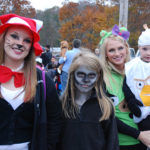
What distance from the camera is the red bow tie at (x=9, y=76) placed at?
176cm

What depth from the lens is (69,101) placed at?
203 centimetres

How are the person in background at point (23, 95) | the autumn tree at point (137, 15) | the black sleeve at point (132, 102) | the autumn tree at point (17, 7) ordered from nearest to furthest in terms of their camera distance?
1. the person in background at point (23, 95)
2. the black sleeve at point (132, 102)
3. the autumn tree at point (17, 7)
4. the autumn tree at point (137, 15)

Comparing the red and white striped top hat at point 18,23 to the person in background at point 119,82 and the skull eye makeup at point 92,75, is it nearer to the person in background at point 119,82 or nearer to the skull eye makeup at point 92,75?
the skull eye makeup at point 92,75

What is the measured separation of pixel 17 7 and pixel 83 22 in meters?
7.74

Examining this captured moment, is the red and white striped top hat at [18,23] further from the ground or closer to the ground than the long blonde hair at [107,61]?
further from the ground

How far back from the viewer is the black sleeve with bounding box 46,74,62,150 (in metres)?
1.89

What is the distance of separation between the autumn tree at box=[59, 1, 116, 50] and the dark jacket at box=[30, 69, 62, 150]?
15.5 metres

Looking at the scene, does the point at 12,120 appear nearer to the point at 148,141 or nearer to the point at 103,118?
the point at 103,118

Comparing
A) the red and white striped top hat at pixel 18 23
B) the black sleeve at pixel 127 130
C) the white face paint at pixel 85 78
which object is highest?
the red and white striped top hat at pixel 18 23

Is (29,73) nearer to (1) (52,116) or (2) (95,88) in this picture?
(1) (52,116)

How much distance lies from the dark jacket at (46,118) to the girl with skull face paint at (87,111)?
8cm

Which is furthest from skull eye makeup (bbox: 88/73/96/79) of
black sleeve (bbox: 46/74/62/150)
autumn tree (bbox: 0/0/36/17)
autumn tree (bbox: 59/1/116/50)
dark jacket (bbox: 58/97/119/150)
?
autumn tree (bbox: 59/1/116/50)

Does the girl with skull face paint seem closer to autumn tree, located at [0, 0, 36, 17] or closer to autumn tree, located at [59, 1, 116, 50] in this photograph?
autumn tree, located at [0, 0, 36, 17]

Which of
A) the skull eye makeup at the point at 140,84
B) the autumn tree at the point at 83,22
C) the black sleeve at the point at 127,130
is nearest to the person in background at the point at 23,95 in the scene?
the black sleeve at the point at 127,130
